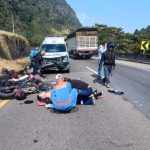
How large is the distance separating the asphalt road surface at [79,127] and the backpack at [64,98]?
0.28 meters

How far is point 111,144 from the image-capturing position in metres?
7.94

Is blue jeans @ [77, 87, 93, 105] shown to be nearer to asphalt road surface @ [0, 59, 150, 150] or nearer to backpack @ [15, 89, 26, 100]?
asphalt road surface @ [0, 59, 150, 150]

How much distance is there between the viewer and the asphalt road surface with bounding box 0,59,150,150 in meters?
7.94

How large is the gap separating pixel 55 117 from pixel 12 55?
98.2ft

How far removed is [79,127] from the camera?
31.2 ft

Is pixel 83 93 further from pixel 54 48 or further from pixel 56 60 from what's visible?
pixel 54 48


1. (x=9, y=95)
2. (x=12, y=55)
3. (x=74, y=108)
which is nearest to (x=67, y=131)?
(x=74, y=108)

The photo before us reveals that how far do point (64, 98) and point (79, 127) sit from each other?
1.95 m

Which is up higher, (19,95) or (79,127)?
(79,127)

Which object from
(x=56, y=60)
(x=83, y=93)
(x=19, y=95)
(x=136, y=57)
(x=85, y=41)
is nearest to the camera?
(x=83, y=93)

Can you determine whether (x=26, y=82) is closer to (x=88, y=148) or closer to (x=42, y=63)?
(x=88, y=148)

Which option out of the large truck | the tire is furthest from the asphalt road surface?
the large truck

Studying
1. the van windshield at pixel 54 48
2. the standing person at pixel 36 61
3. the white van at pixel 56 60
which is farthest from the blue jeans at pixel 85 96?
the van windshield at pixel 54 48

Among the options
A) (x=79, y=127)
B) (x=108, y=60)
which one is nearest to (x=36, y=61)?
(x=108, y=60)
